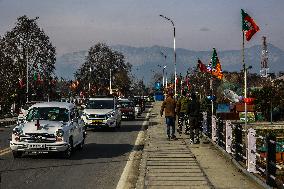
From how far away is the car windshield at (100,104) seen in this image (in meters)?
Result: 31.1

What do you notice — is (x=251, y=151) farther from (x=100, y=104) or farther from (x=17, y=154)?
(x=100, y=104)

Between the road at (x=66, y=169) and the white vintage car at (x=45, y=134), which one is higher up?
the white vintage car at (x=45, y=134)

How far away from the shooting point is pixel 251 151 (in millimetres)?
12539

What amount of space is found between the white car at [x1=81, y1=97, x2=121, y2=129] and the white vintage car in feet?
39.2

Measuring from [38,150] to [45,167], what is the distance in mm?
1484

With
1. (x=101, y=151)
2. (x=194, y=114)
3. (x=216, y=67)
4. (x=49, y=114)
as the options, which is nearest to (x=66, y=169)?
(x=49, y=114)

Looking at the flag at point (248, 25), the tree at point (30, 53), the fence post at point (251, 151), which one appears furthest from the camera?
the tree at point (30, 53)

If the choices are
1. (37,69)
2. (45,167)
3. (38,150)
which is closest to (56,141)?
(38,150)

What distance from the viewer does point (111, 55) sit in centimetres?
11875

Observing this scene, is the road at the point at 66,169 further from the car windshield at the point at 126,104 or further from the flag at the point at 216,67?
the car windshield at the point at 126,104

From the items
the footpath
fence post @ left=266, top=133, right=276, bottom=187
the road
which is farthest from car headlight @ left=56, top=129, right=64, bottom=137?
fence post @ left=266, top=133, right=276, bottom=187

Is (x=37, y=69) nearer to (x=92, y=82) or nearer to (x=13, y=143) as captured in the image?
(x=92, y=82)

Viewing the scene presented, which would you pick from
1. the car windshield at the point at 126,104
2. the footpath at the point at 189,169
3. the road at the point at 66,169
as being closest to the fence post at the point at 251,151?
the footpath at the point at 189,169

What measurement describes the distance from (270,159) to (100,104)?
21283mm
